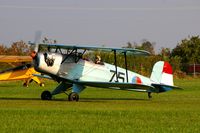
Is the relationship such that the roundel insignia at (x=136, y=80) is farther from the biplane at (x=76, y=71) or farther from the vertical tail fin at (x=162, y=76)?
the vertical tail fin at (x=162, y=76)

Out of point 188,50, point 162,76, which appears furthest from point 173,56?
point 162,76

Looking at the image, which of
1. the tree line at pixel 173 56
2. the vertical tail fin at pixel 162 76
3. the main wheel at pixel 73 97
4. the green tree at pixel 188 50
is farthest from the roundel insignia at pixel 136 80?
the green tree at pixel 188 50

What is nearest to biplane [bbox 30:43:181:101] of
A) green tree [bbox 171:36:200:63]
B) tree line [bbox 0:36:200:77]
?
tree line [bbox 0:36:200:77]

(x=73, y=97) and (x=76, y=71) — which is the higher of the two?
(x=76, y=71)

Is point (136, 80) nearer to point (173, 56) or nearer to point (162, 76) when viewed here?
point (162, 76)

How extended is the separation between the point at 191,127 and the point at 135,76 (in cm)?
1432

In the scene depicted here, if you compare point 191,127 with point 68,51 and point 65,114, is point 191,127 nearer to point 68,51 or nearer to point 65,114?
point 65,114

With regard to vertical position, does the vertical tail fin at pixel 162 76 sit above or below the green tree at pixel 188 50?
below

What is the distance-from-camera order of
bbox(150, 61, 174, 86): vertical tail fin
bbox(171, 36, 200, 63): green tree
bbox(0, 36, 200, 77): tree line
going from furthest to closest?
bbox(171, 36, 200, 63): green tree → bbox(0, 36, 200, 77): tree line → bbox(150, 61, 174, 86): vertical tail fin

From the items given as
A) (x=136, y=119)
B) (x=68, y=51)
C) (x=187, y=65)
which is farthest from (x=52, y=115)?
(x=187, y=65)

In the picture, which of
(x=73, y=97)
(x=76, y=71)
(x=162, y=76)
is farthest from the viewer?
(x=162, y=76)

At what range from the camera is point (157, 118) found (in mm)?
13789

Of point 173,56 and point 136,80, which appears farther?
point 173,56

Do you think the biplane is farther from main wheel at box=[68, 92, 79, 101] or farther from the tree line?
the tree line
